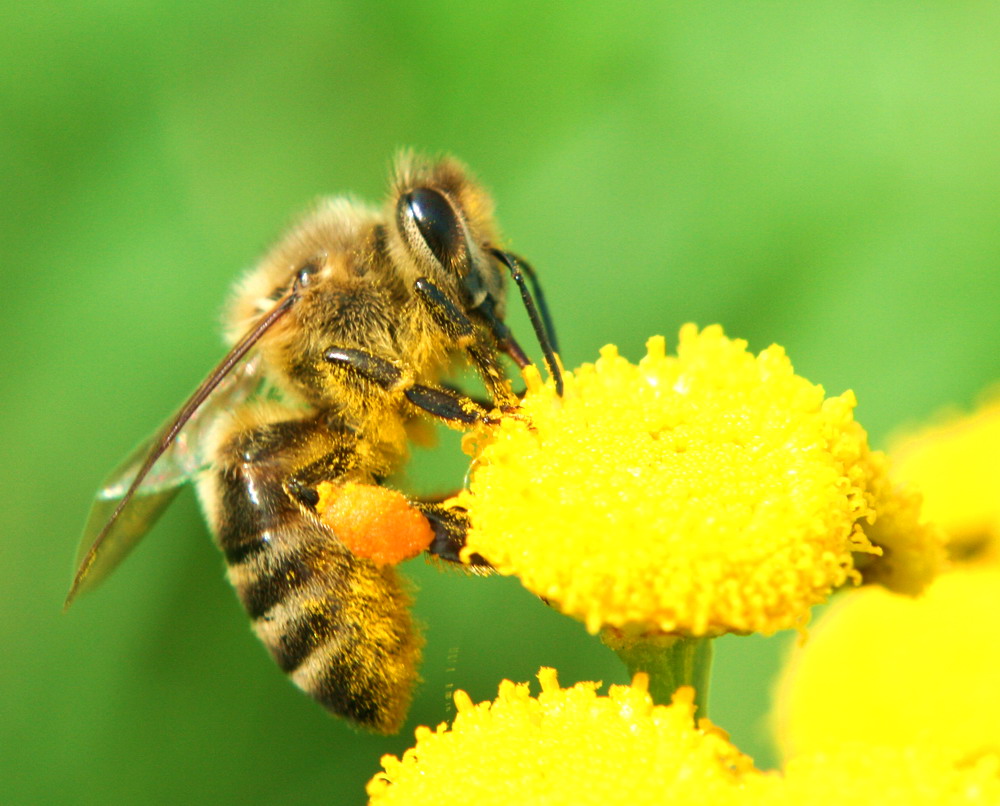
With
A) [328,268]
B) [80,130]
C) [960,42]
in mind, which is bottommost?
[328,268]

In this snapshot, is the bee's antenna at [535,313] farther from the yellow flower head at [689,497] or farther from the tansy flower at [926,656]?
the tansy flower at [926,656]

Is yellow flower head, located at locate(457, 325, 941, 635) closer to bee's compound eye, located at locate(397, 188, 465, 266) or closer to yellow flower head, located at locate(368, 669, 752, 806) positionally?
yellow flower head, located at locate(368, 669, 752, 806)

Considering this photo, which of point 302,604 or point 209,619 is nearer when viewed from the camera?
point 302,604

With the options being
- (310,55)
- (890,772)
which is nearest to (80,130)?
(310,55)

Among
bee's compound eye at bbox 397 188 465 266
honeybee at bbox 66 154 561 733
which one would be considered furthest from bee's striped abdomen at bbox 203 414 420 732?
bee's compound eye at bbox 397 188 465 266

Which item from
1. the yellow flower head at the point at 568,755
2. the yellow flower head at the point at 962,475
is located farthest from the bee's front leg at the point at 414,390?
the yellow flower head at the point at 962,475

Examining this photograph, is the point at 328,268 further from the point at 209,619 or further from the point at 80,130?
the point at 80,130
